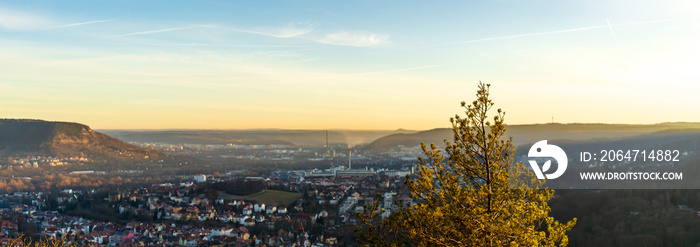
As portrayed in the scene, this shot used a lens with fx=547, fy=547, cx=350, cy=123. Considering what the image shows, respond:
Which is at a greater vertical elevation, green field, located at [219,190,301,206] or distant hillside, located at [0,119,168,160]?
distant hillside, located at [0,119,168,160]

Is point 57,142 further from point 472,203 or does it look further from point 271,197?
point 472,203

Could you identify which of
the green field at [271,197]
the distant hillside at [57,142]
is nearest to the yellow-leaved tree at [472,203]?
the green field at [271,197]

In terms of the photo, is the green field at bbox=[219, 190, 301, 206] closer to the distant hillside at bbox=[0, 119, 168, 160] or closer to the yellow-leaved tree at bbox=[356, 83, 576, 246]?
the yellow-leaved tree at bbox=[356, 83, 576, 246]

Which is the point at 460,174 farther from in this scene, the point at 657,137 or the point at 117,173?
the point at 657,137

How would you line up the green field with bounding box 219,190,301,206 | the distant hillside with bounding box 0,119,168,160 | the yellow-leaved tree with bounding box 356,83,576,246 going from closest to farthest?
the yellow-leaved tree with bounding box 356,83,576,246, the green field with bounding box 219,190,301,206, the distant hillside with bounding box 0,119,168,160

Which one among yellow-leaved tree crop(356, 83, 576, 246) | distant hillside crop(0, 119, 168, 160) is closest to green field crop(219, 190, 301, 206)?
yellow-leaved tree crop(356, 83, 576, 246)

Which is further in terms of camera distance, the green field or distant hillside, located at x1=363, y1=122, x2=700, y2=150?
distant hillside, located at x1=363, y1=122, x2=700, y2=150

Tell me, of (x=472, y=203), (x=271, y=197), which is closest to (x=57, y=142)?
(x=271, y=197)

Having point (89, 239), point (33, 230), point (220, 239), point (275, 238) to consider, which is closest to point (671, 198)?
point (275, 238)
